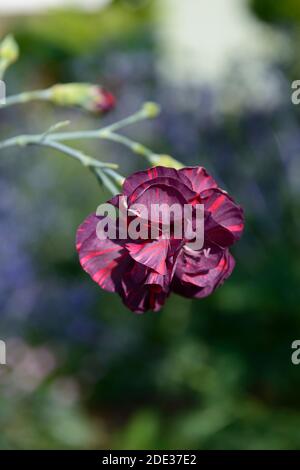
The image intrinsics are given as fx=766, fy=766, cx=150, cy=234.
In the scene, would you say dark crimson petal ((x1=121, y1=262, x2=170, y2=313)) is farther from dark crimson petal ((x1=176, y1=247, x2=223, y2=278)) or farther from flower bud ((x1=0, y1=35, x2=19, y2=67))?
flower bud ((x1=0, y1=35, x2=19, y2=67))

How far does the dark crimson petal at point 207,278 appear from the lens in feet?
2.59

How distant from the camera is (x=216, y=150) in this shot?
8.84 ft

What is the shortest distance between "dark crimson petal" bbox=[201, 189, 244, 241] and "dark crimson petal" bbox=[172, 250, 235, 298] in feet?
0.11

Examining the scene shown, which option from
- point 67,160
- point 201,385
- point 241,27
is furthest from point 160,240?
point 241,27

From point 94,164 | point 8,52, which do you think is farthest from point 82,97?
point 94,164

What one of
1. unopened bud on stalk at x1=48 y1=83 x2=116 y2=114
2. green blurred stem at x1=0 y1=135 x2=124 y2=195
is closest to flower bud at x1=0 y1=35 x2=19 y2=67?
unopened bud on stalk at x1=48 y1=83 x2=116 y2=114

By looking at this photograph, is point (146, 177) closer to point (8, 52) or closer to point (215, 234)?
point (215, 234)

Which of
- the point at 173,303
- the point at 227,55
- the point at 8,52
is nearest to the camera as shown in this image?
the point at 8,52

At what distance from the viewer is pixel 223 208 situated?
0.76 metres

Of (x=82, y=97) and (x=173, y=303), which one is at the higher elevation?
(x=173, y=303)

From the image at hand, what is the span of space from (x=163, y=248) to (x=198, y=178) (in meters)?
Result: 0.08

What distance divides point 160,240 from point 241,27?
5968 millimetres

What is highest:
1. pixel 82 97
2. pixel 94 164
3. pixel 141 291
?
pixel 82 97

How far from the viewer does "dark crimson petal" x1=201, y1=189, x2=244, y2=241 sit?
757 mm
